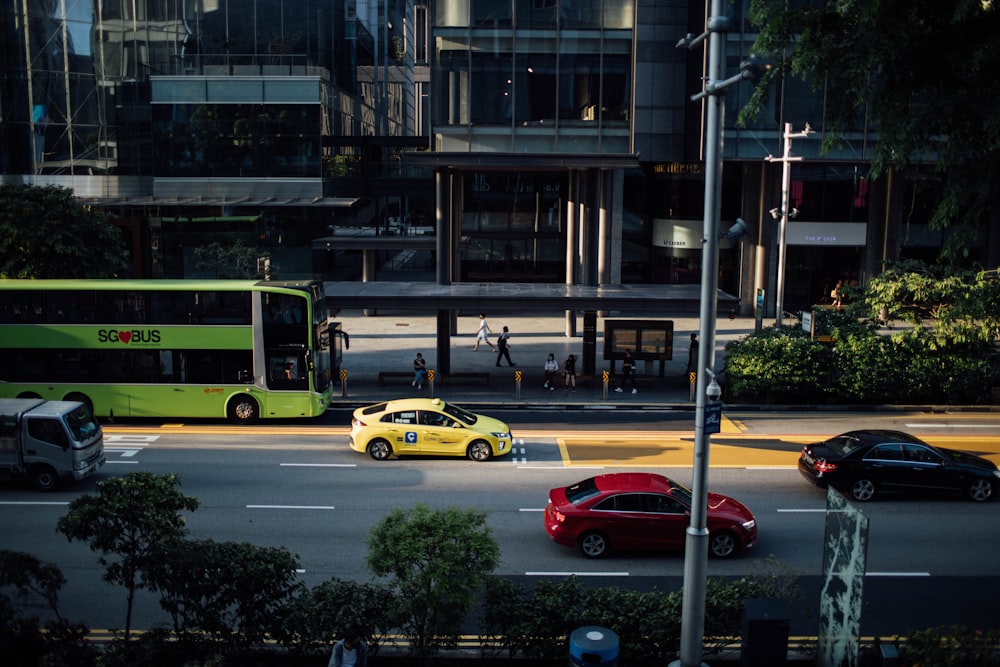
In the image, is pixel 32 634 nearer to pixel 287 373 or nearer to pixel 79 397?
pixel 287 373

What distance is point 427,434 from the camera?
831 inches

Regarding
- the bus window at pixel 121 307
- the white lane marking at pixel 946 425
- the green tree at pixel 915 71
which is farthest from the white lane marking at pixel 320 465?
the white lane marking at pixel 946 425

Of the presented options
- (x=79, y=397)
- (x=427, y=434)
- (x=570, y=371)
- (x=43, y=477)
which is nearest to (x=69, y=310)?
(x=79, y=397)

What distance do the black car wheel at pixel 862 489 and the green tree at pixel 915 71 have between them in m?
5.97

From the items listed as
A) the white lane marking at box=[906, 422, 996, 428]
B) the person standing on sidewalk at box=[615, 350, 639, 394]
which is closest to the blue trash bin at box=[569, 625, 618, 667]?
the white lane marking at box=[906, 422, 996, 428]

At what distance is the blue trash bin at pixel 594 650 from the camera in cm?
1038

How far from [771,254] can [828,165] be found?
4.59 metres

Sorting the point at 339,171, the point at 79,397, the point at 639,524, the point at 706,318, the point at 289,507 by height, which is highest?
the point at 339,171

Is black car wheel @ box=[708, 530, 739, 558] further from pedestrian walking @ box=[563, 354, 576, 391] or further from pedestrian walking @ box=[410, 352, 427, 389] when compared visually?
pedestrian walking @ box=[410, 352, 427, 389]

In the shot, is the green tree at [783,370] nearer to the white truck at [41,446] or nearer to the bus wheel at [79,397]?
the white truck at [41,446]

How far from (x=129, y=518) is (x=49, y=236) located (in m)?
20.7

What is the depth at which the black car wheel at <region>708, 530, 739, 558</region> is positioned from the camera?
15771 mm

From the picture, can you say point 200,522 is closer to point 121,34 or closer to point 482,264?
point 482,264

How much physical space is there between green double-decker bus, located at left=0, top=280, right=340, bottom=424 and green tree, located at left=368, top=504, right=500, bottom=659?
13.9 m
